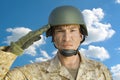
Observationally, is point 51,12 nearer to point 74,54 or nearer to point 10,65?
point 74,54

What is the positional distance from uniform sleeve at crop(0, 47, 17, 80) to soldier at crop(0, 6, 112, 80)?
450 mm

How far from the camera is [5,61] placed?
518 inches

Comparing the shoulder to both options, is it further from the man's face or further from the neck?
the man's face

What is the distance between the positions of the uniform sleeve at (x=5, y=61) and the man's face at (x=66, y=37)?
143 centimetres

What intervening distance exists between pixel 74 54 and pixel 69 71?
0.42m

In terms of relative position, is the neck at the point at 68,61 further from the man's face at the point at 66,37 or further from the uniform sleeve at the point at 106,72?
the uniform sleeve at the point at 106,72

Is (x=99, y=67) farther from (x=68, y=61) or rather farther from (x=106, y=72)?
(x=68, y=61)

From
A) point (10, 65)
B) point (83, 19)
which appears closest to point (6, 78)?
point (10, 65)

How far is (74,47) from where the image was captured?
14.3 meters

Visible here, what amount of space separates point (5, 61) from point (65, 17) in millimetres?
2218

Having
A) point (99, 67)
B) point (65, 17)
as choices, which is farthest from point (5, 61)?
point (99, 67)

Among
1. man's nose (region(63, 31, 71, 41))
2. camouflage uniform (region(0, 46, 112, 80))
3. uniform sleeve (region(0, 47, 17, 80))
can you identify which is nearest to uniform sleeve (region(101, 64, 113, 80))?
camouflage uniform (region(0, 46, 112, 80))

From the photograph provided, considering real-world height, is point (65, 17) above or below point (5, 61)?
above

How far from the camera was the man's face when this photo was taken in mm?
14172
